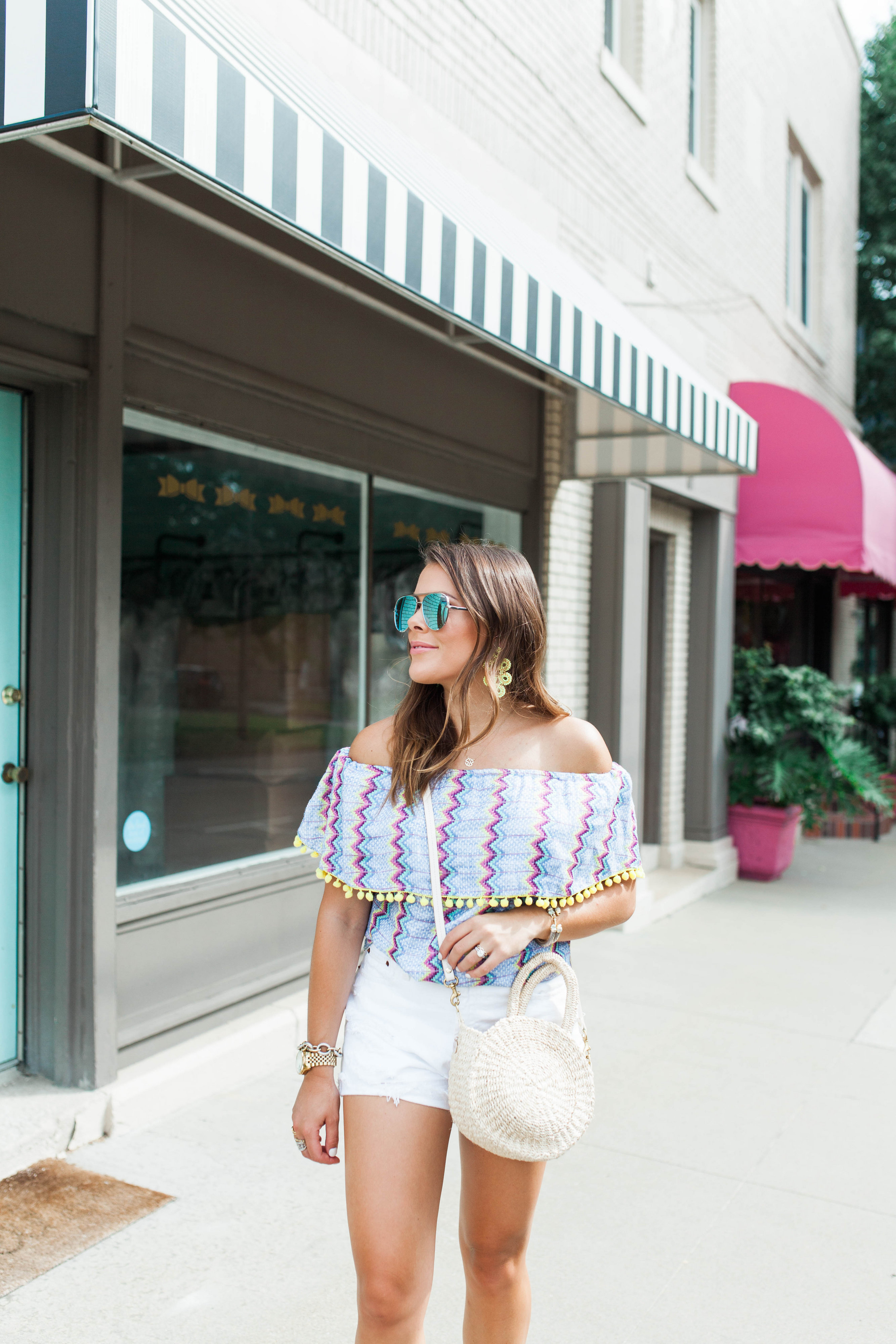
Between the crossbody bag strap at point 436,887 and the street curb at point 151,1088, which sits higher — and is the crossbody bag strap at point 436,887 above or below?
above

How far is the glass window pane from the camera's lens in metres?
4.47

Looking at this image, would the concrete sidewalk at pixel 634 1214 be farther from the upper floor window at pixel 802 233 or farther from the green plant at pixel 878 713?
the upper floor window at pixel 802 233

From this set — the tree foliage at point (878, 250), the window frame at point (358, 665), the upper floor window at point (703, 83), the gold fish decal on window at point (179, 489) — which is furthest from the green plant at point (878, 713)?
the gold fish decal on window at point (179, 489)

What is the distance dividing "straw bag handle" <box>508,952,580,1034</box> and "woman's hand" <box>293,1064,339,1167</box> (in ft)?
1.21

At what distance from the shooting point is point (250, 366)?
4.65m

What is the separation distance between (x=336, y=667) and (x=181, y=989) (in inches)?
70.1

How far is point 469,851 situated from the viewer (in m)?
2.12

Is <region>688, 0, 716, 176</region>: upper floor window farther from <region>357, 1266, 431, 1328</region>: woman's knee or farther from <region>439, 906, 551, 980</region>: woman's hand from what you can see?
<region>357, 1266, 431, 1328</region>: woman's knee

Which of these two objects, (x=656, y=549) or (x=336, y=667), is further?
(x=656, y=549)

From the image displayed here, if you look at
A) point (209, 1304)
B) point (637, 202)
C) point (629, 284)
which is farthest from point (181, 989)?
point (637, 202)

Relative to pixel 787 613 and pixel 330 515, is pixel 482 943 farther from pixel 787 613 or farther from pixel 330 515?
pixel 787 613

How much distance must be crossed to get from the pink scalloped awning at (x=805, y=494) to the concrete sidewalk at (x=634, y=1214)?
13.8 ft

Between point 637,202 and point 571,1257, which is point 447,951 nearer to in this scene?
point 571,1257

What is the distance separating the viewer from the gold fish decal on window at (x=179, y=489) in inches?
179
